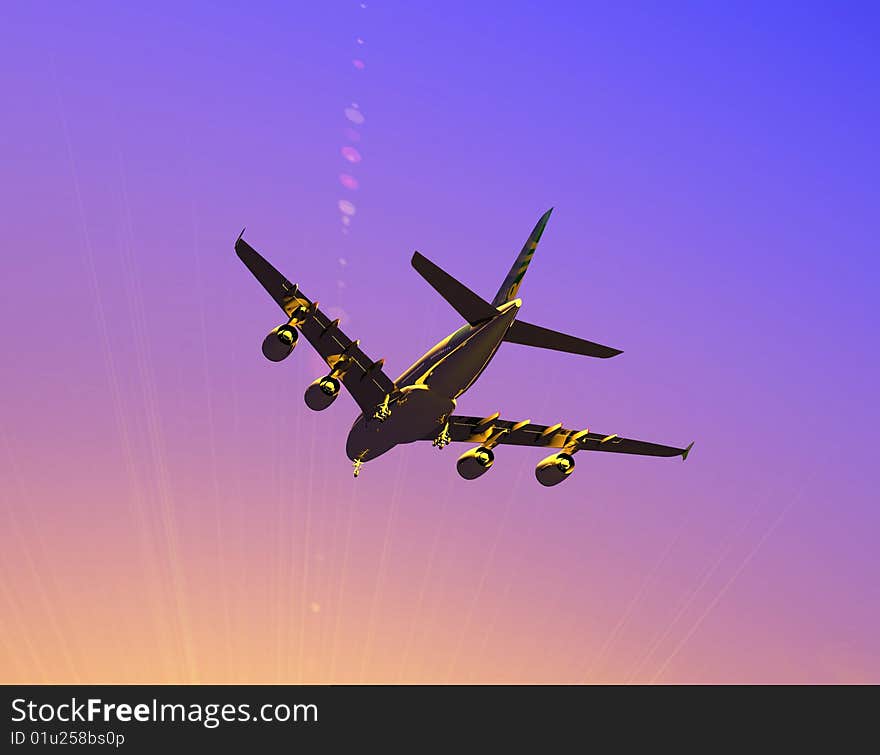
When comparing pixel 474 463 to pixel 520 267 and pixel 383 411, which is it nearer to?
pixel 383 411

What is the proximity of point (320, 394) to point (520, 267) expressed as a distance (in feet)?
46.5

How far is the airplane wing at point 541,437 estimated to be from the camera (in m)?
62.6

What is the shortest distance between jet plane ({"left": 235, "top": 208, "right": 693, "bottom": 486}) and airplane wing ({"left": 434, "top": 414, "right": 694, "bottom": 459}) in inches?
2.8

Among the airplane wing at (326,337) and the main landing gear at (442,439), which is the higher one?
the airplane wing at (326,337)

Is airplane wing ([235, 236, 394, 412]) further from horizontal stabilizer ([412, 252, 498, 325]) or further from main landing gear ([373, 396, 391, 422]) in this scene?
horizontal stabilizer ([412, 252, 498, 325])

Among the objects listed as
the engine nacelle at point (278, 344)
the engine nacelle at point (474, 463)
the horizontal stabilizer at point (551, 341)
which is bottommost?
the engine nacelle at point (474, 463)

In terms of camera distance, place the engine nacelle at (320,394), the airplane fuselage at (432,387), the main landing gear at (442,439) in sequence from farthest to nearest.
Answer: the main landing gear at (442,439), the engine nacelle at (320,394), the airplane fuselage at (432,387)

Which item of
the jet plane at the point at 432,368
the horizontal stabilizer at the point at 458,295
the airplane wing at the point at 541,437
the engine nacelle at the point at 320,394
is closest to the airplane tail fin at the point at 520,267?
the jet plane at the point at 432,368

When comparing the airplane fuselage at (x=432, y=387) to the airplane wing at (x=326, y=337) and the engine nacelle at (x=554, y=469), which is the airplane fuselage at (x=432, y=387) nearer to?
the airplane wing at (x=326, y=337)

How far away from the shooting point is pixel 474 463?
6122cm

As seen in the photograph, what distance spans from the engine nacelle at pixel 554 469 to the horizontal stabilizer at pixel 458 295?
1303 cm

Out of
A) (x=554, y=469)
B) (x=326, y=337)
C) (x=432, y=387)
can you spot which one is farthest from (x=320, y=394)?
(x=554, y=469)
